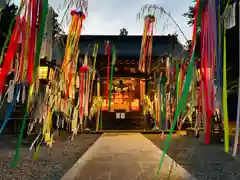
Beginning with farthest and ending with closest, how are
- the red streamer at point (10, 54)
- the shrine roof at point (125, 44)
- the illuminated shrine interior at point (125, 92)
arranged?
1. the illuminated shrine interior at point (125, 92)
2. the shrine roof at point (125, 44)
3. the red streamer at point (10, 54)

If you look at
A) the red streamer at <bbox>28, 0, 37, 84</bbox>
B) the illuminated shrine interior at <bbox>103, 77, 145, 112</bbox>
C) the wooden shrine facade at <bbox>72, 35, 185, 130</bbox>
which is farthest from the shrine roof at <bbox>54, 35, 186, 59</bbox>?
the red streamer at <bbox>28, 0, 37, 84</bbox>

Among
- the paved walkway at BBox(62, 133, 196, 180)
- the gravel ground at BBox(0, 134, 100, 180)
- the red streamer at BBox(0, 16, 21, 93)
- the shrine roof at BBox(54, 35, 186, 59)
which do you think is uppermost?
the shrine roof at BBox(54, 35, 186, 59)

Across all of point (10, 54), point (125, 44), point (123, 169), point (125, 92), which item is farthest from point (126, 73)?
point (10, 54)

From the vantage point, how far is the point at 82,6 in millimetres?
3441

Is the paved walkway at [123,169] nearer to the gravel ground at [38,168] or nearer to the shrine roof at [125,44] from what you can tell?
the gravel ground at [38,168]

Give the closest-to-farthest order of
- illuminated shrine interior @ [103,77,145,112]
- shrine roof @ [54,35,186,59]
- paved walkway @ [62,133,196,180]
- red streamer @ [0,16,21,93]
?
1. red streamer @ [0,16,21,93]
2. paved walkway @ [62,133,196,180]
3. shrine roof @ [54,35,186,59]
4. illuminated shrine interior @ [103,77,145,112]

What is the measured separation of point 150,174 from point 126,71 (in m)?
10.9

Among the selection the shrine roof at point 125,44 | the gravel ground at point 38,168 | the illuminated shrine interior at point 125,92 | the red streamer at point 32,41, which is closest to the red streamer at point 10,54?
the red streamer at point 32,41

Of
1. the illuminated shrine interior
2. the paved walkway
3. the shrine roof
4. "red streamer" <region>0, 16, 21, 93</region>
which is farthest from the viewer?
the illuminated shrine interior

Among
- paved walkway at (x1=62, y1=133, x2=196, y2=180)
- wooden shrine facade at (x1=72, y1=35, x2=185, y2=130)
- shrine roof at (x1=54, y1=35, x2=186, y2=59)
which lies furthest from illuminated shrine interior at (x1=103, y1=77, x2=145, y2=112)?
paved walkway at (x1=62, y1=133, x2=196, y2=180)

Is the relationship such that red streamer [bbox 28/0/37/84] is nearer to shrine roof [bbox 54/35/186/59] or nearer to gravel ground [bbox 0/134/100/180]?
gravel ground [bbox 0/134/100/180]

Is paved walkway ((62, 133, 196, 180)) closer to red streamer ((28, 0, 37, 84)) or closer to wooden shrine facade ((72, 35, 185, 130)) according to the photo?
red streamer ((28, 0, 37, 84))

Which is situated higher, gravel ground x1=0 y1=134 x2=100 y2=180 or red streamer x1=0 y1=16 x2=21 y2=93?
red streamer x1=0 y1=16 x2=21 y2=93

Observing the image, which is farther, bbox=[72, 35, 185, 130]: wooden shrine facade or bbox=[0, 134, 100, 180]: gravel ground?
bbox=[72, 35, 185, 130]: wooden shrine facade
